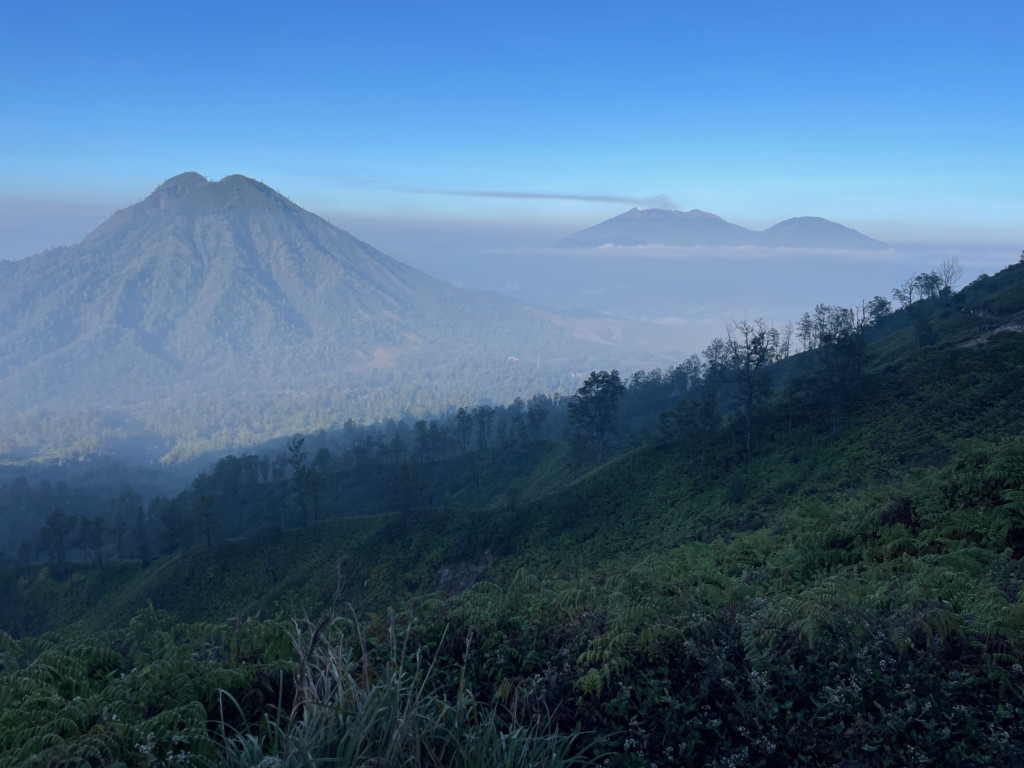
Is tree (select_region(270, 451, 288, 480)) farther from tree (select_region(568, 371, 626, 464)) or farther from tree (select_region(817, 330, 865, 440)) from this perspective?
tree (select_region(817, 330, 865, 440))

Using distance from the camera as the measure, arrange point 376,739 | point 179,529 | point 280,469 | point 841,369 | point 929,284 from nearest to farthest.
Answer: point 376,739 → point 841,369 → point 179,529 → point 929,284 → point 280,469

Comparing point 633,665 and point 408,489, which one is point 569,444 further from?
point 633,665

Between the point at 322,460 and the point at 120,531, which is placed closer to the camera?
the point at 120,531

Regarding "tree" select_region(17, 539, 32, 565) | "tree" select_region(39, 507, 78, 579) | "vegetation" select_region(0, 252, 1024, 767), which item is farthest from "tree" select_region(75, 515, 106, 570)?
"vegetation" select_region(0, 252, 1024, 767)

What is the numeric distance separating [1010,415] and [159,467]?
16591 centimetres

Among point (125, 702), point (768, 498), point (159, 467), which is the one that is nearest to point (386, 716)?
point (125, 702)

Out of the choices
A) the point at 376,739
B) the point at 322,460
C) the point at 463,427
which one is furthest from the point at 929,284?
the point at 376,739

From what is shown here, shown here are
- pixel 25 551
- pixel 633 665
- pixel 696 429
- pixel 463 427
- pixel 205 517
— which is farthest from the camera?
pixel 463 427

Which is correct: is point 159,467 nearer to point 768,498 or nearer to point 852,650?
point 768,498

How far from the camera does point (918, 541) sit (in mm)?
9383

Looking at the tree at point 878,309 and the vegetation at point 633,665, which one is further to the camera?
the tree at point 878,309

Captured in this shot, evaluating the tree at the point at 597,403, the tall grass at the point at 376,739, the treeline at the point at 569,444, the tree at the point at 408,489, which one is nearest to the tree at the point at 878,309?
the treeline at the point at 569,444

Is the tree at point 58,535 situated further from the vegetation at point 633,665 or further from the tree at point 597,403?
the vegetation at point 633,665

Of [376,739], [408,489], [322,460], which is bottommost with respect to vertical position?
[322,460]
